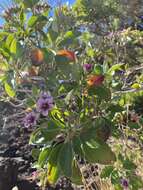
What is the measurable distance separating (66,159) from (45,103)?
8.0 inches

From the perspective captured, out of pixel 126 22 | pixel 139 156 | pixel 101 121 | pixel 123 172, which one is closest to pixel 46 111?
pixel 101 121

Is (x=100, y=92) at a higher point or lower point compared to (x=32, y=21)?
lower

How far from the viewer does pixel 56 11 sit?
190 cm

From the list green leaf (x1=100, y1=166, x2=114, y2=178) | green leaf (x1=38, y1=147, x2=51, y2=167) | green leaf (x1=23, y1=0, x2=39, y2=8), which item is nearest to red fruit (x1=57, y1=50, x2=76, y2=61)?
Answer: green leaf (x1=23, y1=0, x2=39, y2=8)

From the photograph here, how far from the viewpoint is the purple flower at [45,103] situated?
63.2 inches

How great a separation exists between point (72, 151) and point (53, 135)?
10 centimetres

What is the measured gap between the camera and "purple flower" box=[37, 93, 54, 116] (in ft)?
5.27

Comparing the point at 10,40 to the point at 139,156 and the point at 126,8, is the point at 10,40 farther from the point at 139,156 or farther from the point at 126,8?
the point at 126,8

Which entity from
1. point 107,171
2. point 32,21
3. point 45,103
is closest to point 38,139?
point 45,103

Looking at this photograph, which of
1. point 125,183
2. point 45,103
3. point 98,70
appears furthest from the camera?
point 125,183

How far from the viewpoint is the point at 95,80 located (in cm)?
174

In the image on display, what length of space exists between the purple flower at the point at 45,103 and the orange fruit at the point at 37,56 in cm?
12

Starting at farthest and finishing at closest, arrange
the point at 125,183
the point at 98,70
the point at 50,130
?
the point at 125,183 < the point at 98,70 < the point at 50,130

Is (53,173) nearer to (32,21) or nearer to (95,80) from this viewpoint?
(95,80)
